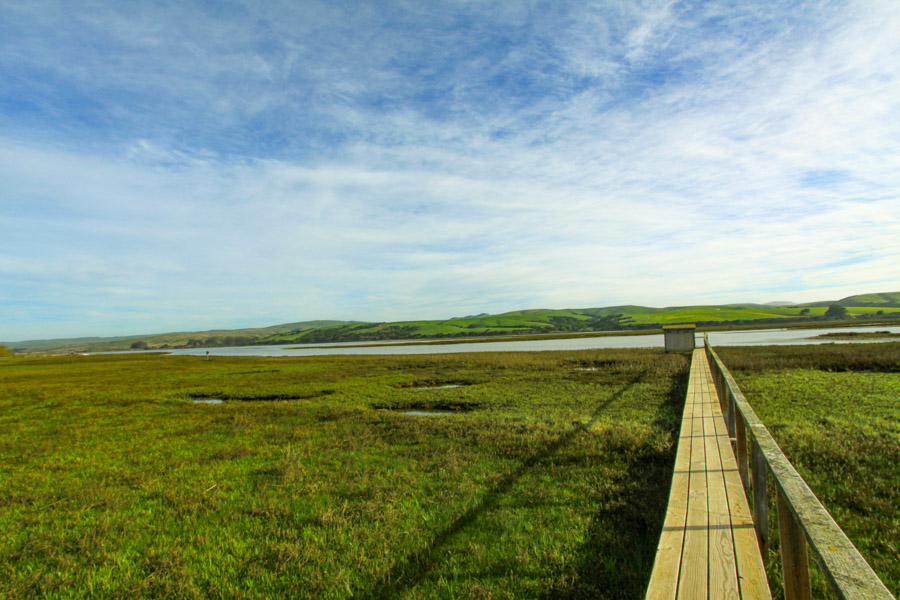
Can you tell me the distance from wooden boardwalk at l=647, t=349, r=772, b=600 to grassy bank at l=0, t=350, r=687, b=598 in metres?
0.83

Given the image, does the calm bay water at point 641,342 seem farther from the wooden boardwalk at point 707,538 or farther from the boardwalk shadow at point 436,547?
the wooden boardwalk at point 707,538

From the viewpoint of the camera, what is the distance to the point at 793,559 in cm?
297

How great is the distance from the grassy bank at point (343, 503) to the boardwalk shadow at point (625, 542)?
2cm

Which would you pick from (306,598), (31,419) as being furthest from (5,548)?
(31,419)

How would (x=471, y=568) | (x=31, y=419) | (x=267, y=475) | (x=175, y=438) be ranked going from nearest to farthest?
(x=471, y=568) → (x=267, y=475) → (x=175, y=438) → (x=31, y=419)

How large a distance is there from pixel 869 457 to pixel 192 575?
38.0ft

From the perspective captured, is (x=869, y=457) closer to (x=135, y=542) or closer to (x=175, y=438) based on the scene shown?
(x=135, y=542)

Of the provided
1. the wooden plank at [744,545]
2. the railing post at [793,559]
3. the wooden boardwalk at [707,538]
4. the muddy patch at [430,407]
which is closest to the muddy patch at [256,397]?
the muddy patch at [430,407]

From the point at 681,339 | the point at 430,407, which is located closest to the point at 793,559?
the point at 430,407

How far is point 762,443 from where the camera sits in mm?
4082

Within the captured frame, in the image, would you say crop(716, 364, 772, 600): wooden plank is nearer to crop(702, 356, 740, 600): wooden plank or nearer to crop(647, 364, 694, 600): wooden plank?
crop(702, 356, 740, 600): wooden plank

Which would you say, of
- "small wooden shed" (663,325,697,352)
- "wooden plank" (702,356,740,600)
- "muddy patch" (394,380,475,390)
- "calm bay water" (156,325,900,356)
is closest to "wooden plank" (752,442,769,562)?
"wooden plank" (702,356,740,600)

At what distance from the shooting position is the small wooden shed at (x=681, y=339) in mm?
37656

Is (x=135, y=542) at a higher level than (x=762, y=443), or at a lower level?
lower
